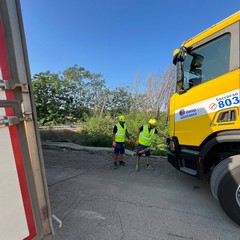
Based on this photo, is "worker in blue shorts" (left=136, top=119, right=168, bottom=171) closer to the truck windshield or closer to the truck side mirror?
the truck side mirror

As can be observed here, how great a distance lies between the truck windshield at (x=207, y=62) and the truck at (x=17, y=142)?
2.57 meters

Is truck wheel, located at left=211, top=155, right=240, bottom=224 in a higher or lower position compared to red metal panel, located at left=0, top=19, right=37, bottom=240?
lower

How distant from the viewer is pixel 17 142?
143cm

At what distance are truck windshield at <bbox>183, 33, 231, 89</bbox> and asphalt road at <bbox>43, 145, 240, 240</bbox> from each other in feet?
7.08

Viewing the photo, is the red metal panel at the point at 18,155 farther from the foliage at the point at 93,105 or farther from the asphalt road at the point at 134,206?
the foliage at the point at 93,105

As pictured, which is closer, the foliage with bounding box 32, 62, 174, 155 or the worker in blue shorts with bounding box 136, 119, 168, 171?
the worker in blue shorts with bounding box 136, 119, 168, 171

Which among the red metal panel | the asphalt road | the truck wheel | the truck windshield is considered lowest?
the asphalt road

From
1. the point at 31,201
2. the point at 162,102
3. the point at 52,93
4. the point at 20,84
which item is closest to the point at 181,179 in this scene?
the point at 31,201

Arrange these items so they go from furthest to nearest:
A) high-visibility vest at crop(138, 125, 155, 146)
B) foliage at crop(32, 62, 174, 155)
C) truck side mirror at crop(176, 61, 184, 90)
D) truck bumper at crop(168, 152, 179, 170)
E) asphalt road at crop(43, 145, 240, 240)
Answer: foliage at crop(32, 62, 174, 155) < high-visibility vest at crop(138, 125, 155, 146) < truck bumper at crop(168, 152, 179, 170) < truck side mirror at crop(176, 61, 184, 90) < asphalt road at crop(43, 145, 240, 240)

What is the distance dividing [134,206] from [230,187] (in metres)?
1.55

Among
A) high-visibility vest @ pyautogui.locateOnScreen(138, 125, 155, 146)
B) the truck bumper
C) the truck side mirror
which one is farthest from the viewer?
high-visibility vest @ pyautogui.locateOnScreen(138, 125, 155, 146)

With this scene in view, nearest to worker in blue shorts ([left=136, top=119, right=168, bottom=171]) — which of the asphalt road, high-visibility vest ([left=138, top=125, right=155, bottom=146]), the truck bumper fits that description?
high-visibility vest ([left=138, top=125, right=155, bottom=146])

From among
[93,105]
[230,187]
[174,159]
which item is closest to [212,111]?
[230,187]

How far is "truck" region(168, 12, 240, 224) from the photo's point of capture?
7.79ft
